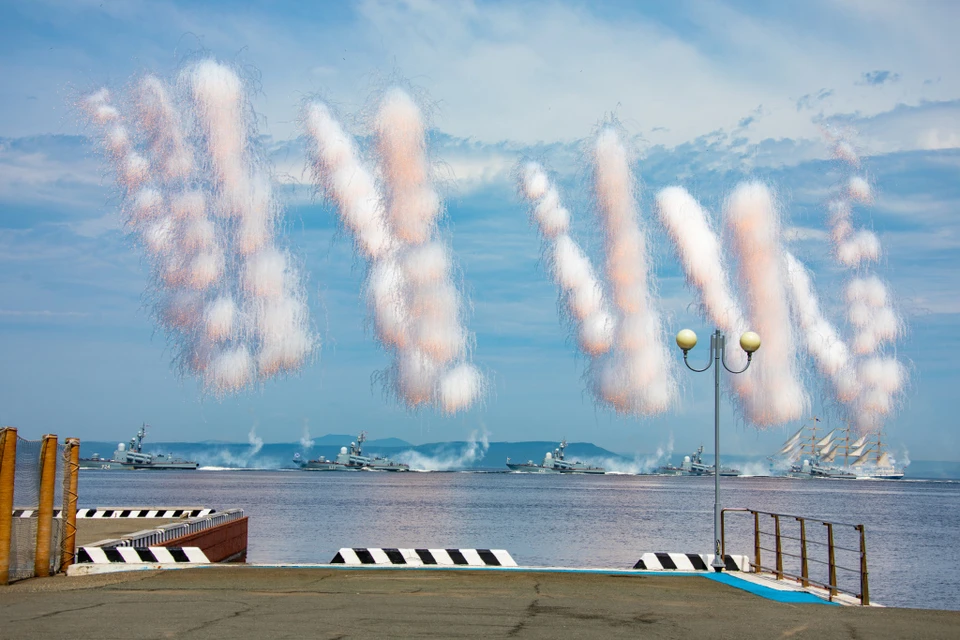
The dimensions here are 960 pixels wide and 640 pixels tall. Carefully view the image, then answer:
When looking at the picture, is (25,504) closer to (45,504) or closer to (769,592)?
(45,504)

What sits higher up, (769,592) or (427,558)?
(427,558)

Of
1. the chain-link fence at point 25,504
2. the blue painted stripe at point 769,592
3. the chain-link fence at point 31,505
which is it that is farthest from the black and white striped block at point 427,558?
the chain-link fence at point 25,504

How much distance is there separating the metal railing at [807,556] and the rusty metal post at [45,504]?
487 inches

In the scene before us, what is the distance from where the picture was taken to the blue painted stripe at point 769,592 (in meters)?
17.0

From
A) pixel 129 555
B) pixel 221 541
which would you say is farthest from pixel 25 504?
pixel 221 541

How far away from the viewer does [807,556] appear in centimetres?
2525

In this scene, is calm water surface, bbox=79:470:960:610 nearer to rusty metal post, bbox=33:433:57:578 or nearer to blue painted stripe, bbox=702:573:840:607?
blue painted stripe, bbox=702:573:840:607

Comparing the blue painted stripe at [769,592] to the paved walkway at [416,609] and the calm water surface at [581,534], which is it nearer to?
the paved walkway at [416,609]

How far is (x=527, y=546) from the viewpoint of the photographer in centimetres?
5841

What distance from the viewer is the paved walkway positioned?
13047 mm

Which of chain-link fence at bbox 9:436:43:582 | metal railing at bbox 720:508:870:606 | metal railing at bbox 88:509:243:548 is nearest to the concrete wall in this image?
metal railing at bbox 88:509:243:548

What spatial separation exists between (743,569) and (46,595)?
12.8m

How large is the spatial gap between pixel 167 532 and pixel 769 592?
44.7 feet

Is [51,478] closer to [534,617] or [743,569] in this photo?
[534,617]
